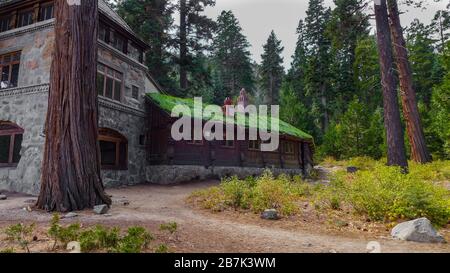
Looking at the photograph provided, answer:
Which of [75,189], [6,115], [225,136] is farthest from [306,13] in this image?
[75,189]

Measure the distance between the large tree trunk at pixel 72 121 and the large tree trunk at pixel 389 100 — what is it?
31.5 ft

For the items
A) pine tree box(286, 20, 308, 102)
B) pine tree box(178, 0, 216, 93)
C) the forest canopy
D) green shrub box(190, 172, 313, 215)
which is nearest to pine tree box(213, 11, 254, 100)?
the forest canopy

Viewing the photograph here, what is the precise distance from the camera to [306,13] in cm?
4159

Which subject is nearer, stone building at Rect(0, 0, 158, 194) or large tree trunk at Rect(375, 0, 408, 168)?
large tree trunk at Rect(375, 0, 408, 168)

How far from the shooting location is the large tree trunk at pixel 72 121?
7016 mm

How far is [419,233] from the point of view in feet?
16.1

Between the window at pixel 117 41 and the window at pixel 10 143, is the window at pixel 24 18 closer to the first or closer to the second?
the window at pixel 117 41

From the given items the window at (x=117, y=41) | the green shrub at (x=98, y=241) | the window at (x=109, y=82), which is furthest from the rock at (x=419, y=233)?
the window at (x=117, y=41)

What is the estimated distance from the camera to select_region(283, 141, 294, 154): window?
23.2m

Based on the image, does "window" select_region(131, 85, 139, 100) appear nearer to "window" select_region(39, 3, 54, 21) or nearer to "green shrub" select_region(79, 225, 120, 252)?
"window" select_region(39, 3, 54, 21)

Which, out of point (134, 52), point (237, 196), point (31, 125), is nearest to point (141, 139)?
point (134, 52)

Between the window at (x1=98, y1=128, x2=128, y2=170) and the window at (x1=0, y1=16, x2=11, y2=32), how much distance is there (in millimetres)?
6933

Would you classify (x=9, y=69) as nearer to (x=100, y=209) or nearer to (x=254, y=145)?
(x=100, y=209)

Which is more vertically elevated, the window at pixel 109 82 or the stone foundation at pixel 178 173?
the window at pixel 109 82
